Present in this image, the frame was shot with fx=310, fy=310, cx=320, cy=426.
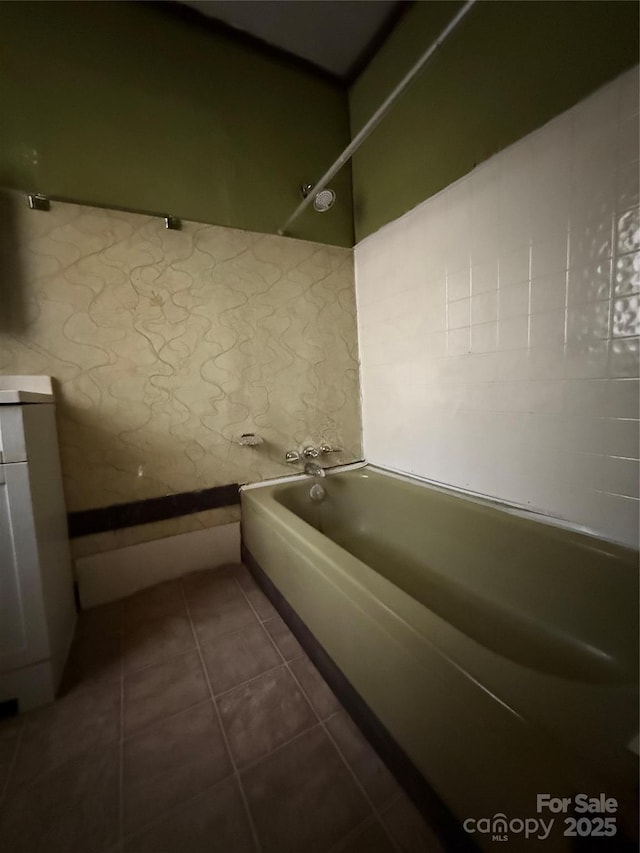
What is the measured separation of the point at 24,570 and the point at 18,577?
2 cm

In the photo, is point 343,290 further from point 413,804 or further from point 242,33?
point 413,804

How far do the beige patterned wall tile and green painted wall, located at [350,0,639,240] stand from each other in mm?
466

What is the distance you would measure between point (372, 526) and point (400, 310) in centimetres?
101

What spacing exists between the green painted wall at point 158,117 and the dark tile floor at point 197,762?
1.59m

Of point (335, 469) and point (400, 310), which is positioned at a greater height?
point (400, 310)

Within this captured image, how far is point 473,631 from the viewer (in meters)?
0.93

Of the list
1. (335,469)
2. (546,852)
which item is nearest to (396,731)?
(546,852)

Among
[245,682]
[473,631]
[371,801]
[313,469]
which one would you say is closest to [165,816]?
[245,682]

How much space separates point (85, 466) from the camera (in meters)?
1.17

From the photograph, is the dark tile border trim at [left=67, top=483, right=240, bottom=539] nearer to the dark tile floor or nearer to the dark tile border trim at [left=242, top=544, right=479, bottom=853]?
the dark tile floor

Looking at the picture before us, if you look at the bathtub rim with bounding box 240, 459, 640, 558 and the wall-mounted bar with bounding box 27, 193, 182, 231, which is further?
A: the wall-mounted bar with bounding box 27, 193, 182, 231

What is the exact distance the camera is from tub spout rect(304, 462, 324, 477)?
1.49 metres

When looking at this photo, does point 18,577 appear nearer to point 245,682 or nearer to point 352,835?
point 245,682

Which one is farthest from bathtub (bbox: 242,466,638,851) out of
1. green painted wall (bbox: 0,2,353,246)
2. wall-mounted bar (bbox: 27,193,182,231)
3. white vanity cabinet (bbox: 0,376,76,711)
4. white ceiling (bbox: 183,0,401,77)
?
white ceiling (bbox: 183,0,401,77)
